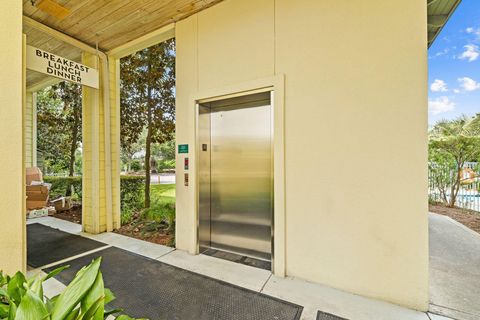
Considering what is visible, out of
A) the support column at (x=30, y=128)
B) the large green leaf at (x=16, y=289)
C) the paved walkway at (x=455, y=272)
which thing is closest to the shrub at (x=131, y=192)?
the support column at (x=30, y=128)

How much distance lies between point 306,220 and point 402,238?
33.3 inches

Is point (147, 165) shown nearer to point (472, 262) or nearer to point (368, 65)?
point (368, 65)

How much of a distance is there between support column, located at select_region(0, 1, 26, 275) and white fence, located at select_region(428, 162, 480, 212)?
7.03 meters

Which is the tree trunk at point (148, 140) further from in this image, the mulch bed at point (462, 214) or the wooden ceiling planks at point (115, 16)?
the mulch bed at point (462, 214)

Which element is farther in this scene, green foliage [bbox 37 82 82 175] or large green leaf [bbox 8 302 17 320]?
green foliage [bbox 37 82 82 175]

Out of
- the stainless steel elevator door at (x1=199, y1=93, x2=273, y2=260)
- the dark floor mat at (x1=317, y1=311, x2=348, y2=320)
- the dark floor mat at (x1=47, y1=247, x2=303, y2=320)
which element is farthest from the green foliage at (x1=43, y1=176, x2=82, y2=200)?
the dark floor mat at (x1=317, y1=311, x2=348, y2=320)

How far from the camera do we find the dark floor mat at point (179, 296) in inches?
70.6

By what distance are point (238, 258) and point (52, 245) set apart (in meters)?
2.91

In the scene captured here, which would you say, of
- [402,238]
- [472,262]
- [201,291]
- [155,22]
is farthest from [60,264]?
[472,262]

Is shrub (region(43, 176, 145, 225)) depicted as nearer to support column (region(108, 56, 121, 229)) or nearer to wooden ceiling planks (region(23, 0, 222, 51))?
support column (region(108, 56, 121, 229))

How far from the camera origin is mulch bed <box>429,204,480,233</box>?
3.97 meters

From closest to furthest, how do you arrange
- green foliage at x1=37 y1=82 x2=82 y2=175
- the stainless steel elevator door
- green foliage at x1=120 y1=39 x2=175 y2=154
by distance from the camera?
1. the stainless steel elevator door
2. green foliage at x1=120 y1=39 x2=175 y2=154
3. green foliage at x1=37 y1=82 x2=82 y2=175

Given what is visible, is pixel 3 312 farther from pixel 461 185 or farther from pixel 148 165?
pixel 461 185

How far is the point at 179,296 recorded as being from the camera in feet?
6.66
